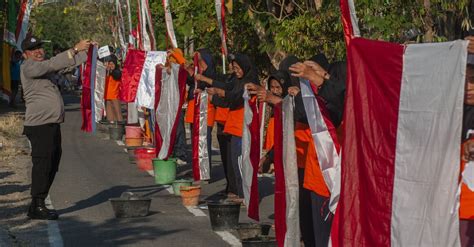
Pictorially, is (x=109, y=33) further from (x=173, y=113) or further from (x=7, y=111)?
(x=173, y=113)

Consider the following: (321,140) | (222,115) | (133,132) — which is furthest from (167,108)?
(321,140)

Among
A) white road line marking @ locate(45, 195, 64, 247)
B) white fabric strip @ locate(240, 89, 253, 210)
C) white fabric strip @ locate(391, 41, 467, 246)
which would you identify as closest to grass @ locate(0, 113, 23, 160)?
white road line marking @ locate(45, 195, 64, 247)

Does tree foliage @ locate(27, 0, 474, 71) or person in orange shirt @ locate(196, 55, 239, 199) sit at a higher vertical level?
tree foliage @ locate(27, 0, 474, 71)

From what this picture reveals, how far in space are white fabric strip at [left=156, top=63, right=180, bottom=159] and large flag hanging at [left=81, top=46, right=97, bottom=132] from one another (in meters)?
1.12

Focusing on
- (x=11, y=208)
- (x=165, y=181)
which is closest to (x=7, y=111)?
(x=165, y=181)

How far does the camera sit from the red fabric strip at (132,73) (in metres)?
19.5

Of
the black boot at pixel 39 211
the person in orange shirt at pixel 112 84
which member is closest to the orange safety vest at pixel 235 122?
the black boot at pixel 39 211

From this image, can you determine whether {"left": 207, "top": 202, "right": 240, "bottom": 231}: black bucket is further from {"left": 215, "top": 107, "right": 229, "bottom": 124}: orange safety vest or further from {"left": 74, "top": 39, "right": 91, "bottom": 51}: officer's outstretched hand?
{"left": 215, "top": 107, "right": 229, "bottom": 124}: orange safety vest

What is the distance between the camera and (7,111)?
35156 mm

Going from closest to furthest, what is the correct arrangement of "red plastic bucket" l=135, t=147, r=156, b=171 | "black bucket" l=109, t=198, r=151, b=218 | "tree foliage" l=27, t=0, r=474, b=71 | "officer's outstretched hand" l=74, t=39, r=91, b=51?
"officer's outstretched hand" l=74, t=39, r=91, b=51 < "black bucket" l=109, t=198, r=151, b=218 < "tree foliage" l=27, t=0, r=474, b=71 < "red plastic bucket" l=135, t=147, r=156, b=171

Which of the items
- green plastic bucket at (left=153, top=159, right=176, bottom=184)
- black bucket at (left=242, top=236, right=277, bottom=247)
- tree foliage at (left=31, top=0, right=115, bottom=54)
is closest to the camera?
black bucket at (left=242, top=236, right=277, bottom=247)

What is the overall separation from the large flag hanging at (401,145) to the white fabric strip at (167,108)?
27.0 ft

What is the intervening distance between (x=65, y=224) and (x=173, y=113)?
12.2 ft

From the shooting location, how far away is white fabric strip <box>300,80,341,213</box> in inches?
331
